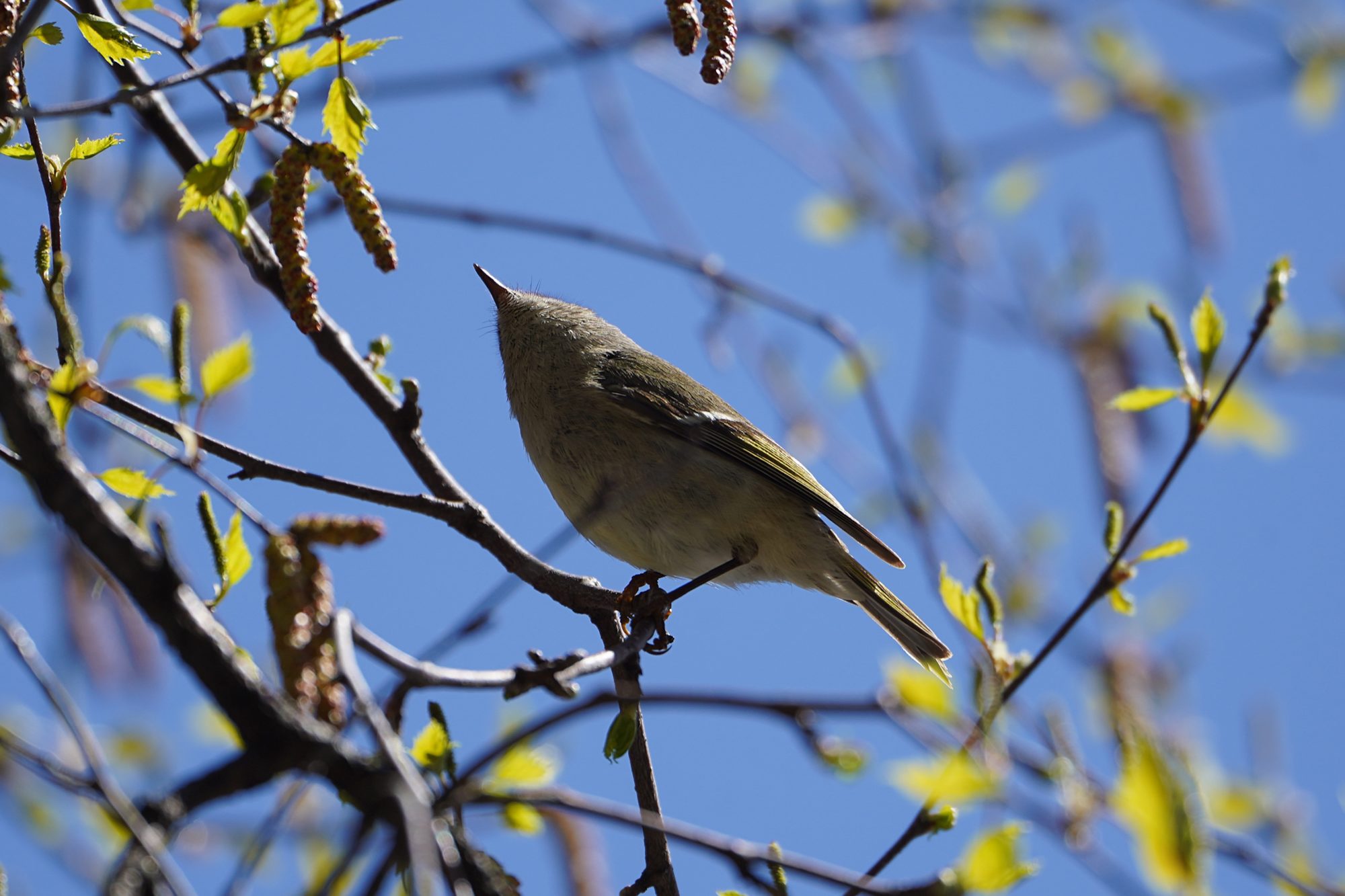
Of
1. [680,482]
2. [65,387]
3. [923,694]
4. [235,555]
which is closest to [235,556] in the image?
[235,555]

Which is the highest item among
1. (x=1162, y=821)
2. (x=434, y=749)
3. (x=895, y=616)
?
Answer: (x=895, y=616)

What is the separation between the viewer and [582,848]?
2.76 meters

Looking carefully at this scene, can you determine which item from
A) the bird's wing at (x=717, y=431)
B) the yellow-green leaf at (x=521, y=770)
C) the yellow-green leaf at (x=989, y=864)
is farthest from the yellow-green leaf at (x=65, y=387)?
the bird's wing at (x=717, y=431)

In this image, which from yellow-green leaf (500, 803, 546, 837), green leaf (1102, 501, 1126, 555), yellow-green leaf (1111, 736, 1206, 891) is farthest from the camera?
yellow-green leaf (500, 803, 546, 837)

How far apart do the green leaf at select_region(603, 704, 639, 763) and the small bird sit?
4.54ft

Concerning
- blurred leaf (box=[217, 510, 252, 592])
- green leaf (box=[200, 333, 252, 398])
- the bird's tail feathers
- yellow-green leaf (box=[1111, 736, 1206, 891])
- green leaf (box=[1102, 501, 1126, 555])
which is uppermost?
the bird's tail feathers

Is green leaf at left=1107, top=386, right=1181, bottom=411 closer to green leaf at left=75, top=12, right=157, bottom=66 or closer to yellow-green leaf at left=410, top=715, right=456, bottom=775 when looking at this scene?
yellow-green leaf at left=410, top=715, right=456, bottom=775

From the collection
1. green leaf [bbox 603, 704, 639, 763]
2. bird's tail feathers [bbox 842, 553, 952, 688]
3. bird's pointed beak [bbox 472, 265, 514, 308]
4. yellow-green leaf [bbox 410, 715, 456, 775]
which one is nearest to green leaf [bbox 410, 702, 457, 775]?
yellow-green leaf [bbox 410, 715, 456, 775]

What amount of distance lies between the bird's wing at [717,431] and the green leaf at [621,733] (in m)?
1.78

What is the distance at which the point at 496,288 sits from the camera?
185 inches

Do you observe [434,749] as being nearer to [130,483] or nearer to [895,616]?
[130,483]

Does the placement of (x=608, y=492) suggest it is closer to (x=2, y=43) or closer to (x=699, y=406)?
(x=699, y=406)

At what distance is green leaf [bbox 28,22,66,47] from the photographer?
2.02 meters

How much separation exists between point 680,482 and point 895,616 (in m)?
0.94
